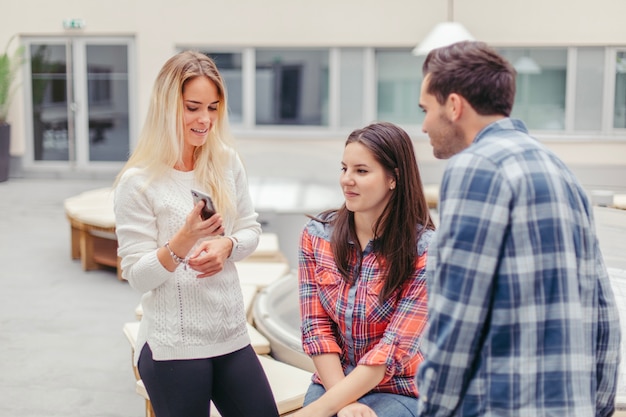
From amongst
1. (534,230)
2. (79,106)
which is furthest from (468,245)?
(79,106)

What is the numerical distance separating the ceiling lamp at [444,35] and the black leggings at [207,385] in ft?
26.9

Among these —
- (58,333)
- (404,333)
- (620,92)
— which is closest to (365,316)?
(404,333)

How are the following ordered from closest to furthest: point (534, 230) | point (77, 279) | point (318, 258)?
point (534, 230) → point (318, 258) → point (77, 279)

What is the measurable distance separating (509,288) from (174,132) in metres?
0.91

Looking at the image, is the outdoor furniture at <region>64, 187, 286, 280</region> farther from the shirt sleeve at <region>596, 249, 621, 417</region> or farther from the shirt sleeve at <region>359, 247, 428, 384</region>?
the shirt sleeve at <region>596, 249, 621, 417</region>

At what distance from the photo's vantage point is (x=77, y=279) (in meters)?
5.81

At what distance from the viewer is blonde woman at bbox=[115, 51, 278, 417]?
1.79m

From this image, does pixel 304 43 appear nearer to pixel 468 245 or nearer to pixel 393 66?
pixel 393 66

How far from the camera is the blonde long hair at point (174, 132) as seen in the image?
180 cm

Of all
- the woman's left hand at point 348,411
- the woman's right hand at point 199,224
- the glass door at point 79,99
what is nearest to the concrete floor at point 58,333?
the woman's left hand at point 348,411

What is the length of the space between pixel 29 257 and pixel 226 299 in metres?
5.09

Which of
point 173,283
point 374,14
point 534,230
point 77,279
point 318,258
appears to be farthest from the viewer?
point 374,14

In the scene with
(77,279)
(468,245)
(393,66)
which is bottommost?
(77,279)

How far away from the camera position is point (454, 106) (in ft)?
4.12
